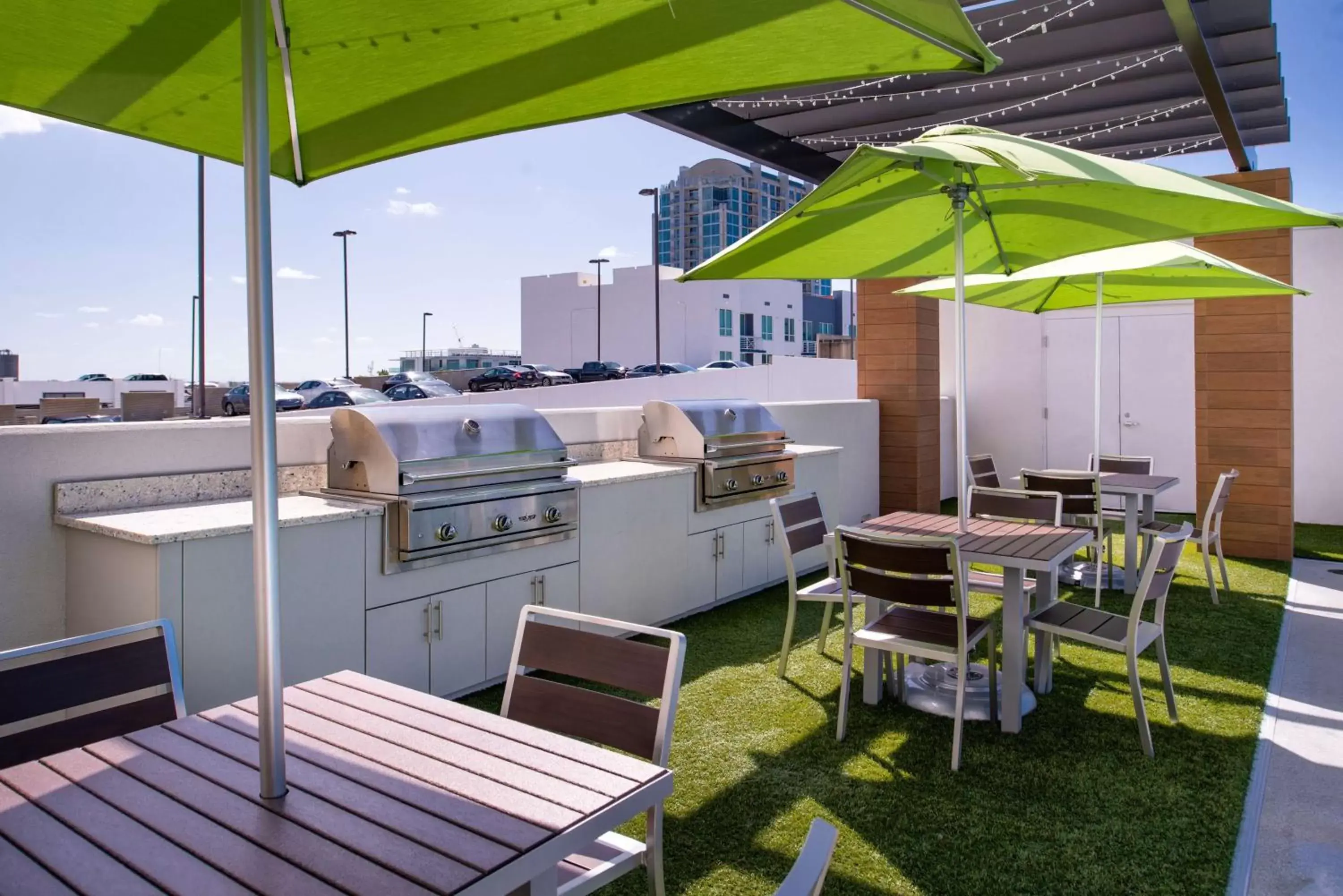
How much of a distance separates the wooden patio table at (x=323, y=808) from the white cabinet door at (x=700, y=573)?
139 inches

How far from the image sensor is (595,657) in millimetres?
2035

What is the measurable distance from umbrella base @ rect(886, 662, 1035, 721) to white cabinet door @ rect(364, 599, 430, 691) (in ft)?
7.11

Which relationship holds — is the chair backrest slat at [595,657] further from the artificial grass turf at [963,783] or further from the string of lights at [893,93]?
the string of lights at [893,93]

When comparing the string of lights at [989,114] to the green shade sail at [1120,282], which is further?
the string of lights at [989,114]

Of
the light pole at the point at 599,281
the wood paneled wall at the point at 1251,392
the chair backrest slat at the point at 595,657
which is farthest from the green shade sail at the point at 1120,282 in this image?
the light pole at the point at 599,281

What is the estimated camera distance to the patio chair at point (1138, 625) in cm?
331

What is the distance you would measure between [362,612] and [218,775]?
2.07 m

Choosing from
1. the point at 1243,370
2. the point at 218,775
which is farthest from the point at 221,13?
the point at 1243,370

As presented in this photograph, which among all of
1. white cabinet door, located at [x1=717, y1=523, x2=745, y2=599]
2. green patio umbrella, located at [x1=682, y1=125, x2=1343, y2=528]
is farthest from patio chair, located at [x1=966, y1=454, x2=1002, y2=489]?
white cabinet door, located at [x1=717, y1=523, x2=745, y2=599]

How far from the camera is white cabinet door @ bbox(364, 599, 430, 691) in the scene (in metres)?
3.58

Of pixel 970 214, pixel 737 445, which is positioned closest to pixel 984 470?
pixel 737 445

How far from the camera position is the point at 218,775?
151 cm

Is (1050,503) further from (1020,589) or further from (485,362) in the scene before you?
(485,362)

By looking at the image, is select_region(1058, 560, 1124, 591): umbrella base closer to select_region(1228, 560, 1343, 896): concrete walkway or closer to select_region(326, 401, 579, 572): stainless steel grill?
select_region(1228, 560, 1343, 896): concrete walkway
